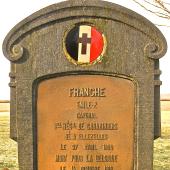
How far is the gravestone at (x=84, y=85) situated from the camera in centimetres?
582

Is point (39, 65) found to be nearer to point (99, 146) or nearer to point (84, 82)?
point (84, 82)

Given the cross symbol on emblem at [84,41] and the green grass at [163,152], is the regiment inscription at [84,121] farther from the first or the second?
the green grass at [163,152]

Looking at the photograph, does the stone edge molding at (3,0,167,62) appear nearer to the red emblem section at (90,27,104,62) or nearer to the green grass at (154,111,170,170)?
the red emblem section at (90,27,104,62)

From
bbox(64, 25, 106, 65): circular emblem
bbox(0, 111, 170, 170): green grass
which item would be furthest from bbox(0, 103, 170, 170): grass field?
bbox(64, 25, 106, 65): circular emblem

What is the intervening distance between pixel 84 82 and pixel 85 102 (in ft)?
0.73

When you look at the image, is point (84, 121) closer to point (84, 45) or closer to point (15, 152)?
point (84, 45)

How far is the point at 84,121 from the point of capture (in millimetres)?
5879

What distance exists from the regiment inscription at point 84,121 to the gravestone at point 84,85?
1 cm

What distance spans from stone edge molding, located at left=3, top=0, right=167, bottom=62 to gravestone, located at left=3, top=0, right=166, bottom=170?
1 cm

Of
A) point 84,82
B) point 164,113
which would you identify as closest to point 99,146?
point 84,82

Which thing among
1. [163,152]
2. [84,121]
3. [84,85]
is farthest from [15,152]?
[84,85]

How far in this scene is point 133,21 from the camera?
5.80m

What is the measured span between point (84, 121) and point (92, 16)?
3.82 ft

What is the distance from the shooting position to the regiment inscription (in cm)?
586
